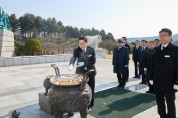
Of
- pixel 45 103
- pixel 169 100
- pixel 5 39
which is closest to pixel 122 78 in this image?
pixel 45 103

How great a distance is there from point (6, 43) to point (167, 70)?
43.2 feet

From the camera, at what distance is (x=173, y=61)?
3.35 m

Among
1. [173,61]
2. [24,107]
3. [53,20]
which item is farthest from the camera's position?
[53,20]

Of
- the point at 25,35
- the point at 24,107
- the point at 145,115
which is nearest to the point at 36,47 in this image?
the point at 24,107

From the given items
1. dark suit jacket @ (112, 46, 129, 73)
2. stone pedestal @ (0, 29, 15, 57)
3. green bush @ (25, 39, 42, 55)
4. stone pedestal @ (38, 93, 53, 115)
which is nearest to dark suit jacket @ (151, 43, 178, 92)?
stone pedestal @ (38, 93, 53, 115)

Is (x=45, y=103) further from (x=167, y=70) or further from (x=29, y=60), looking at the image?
(x=29, y=60)

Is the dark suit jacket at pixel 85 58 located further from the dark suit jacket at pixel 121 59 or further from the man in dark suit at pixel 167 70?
the dark suit jacket at pixel 121 59

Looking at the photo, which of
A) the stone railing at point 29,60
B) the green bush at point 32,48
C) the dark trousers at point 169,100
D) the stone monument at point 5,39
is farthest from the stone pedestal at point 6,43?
the dark trousers at point 169,100

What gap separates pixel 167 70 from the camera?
11.1ft

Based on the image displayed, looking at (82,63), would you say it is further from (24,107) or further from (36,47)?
(36,47)

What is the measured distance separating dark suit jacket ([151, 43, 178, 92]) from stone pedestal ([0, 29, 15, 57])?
40.8 feet

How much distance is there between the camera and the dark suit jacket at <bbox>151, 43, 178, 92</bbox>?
3355mm

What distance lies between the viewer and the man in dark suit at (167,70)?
3355mm

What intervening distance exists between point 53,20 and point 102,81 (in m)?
39.5
